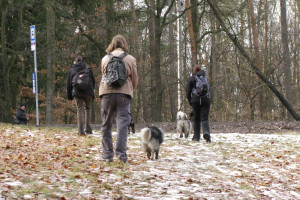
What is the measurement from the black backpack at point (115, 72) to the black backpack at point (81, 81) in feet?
12.7

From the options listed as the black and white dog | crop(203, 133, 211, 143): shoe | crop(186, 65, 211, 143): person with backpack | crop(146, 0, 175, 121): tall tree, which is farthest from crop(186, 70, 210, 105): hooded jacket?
crop(146, 0, 175, 121): tall tree

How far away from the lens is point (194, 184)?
6.16 meters

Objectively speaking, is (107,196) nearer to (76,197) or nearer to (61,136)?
(76,197)

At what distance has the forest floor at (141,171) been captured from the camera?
204 inches

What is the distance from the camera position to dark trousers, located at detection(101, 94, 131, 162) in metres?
6.87

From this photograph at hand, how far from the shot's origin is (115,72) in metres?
6.69

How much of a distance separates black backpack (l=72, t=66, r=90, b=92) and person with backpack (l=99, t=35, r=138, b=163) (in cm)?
359

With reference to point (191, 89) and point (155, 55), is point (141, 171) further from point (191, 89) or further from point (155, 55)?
point (155, 55)

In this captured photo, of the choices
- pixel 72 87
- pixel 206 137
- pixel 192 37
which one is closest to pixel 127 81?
pixel 72 87

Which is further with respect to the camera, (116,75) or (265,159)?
(265,159)

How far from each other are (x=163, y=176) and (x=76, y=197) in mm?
2063

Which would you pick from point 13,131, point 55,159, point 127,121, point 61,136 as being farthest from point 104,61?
point 13,131

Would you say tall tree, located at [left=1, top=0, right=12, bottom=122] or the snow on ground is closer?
the snow on ground

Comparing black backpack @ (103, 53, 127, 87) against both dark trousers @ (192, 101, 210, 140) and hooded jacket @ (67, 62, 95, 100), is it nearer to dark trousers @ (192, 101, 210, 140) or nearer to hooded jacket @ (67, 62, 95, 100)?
hooded jacket @ (67, 62, 95, 100)
